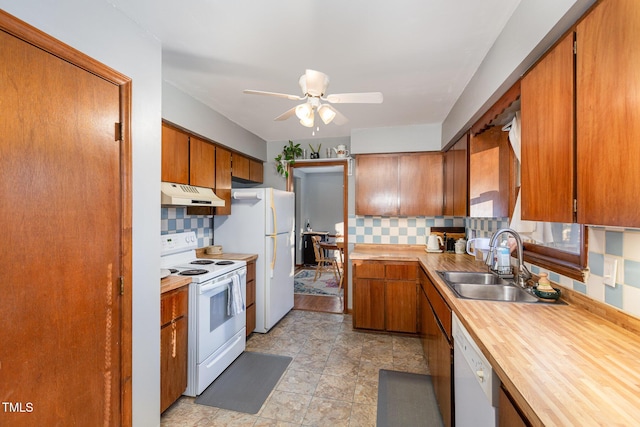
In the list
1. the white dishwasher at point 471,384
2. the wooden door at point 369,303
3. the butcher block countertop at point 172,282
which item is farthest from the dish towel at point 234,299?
the white dishwasher at point 471,384

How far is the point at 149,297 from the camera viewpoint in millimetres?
1674

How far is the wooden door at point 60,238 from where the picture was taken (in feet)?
3.53

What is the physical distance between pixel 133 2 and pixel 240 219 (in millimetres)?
2223

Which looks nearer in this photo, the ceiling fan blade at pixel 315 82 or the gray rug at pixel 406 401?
the ceiling fan blade at pixel 315 82

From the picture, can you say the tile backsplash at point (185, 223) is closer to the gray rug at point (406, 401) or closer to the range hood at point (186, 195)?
the range hood at point (186, 195)

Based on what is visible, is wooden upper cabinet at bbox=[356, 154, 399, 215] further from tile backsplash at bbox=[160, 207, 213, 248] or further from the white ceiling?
tile backsplash at bbox=[160, 207, 213, 248]

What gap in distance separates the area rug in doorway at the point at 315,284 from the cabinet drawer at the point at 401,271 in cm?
178

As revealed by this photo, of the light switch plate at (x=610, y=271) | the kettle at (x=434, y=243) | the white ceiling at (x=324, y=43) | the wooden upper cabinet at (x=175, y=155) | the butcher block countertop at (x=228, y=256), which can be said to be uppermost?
the white ceiling at (x=324, y=43)

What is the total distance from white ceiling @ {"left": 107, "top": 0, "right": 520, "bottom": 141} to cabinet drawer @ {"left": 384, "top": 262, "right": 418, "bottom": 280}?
169 centimetres

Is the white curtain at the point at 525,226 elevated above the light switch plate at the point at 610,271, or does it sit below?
above

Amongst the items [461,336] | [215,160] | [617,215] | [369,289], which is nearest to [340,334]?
[369,289]

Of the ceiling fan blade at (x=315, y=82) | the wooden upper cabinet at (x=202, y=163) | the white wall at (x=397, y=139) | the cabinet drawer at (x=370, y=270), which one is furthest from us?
the white wall at (x=397, y=139)

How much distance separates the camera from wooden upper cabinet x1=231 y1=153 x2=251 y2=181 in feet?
11.3

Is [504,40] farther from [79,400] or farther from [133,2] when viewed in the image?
[79,400]
